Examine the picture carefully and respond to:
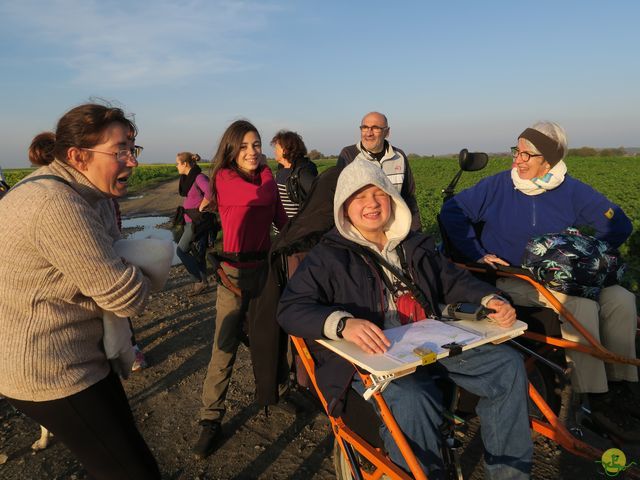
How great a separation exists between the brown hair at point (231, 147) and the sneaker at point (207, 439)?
71.6 inches

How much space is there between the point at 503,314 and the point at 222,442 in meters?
2.39

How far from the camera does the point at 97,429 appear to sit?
1.88m

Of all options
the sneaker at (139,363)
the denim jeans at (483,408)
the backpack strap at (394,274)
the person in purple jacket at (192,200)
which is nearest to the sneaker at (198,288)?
the person in purple jacket at (192,200)

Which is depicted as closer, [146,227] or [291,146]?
[291,146]

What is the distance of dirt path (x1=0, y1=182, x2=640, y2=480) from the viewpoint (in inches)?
126

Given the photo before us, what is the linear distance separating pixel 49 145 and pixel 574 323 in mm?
3146

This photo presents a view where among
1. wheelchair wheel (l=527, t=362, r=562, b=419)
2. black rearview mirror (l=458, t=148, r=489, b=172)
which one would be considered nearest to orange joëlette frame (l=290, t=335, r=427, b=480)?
wheelchair wheel (l=527, t=362, r=562, b=419)

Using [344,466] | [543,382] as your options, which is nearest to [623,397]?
[543,382]

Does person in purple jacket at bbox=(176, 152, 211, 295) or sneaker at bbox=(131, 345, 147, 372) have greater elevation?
person in purple jacket at bbox=(176, 152, 211, 295)

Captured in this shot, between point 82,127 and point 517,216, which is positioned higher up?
point 82,127

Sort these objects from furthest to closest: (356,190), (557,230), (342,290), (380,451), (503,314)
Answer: (557,230) < (356,190) < (342,290) < (503,314) < (380,451)

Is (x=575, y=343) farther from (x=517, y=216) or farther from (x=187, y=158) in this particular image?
(x=187, y=158)

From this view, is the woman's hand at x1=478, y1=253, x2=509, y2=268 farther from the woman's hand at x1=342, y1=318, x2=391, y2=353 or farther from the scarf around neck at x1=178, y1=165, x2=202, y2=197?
the scarf around neck at x1=178, y1=165, x2=202, y2=197

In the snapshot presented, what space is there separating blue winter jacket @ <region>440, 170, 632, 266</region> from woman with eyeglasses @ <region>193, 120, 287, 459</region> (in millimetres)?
1638
